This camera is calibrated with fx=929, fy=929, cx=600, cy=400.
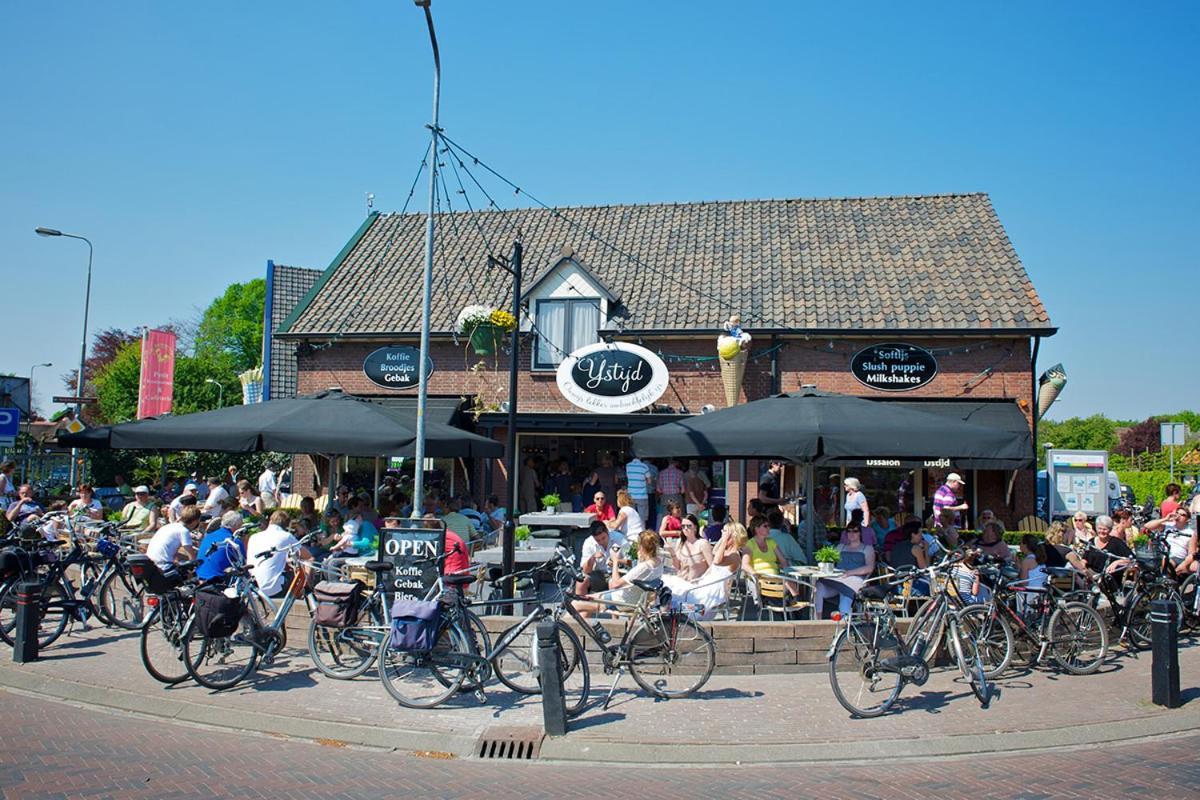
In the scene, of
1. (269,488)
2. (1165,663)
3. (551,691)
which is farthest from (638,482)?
(1165,663)

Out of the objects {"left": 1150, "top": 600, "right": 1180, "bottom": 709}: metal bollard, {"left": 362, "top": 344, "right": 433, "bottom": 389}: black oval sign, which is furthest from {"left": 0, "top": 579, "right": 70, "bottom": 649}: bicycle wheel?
{"left": 362, "top": 344, "right": 433, "bottom": 389}: black oval sign

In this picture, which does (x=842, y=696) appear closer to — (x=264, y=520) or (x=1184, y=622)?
(x=1184, y=622)

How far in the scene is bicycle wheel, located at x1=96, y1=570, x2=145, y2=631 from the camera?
34.2ft

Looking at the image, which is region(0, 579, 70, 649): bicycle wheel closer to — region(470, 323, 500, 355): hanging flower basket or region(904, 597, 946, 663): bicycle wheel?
region(904, 597, 946, 663): bicycle wheel

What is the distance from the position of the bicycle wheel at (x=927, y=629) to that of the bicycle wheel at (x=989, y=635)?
219mm

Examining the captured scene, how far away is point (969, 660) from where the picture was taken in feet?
25.9

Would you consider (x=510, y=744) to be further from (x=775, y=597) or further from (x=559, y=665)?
(x=775, y=597)

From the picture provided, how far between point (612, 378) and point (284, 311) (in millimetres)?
12047

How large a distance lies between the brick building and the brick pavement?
37.2 feet

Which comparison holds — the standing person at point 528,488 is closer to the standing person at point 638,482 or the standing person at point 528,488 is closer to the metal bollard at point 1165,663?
the standing person at point 638,482

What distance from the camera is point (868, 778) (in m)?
6.20

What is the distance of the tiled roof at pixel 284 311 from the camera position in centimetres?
2456

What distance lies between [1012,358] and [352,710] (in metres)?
14.8

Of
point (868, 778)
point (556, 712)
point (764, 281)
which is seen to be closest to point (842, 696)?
point (868, 778)
